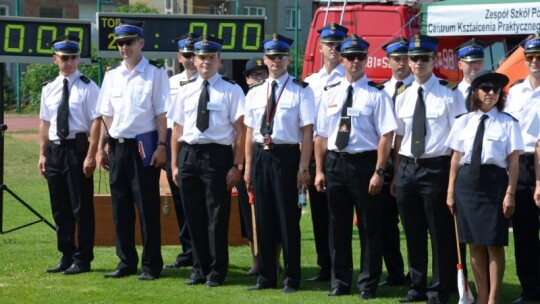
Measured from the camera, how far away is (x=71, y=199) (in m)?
11.1

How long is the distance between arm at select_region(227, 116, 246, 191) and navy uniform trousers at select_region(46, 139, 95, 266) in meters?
1.67

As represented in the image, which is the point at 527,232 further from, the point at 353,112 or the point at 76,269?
the point at 76,269

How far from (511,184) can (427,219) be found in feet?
3.11

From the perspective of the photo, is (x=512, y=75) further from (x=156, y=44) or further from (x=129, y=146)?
(x=129, y=146)

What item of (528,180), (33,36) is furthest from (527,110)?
(33,36)

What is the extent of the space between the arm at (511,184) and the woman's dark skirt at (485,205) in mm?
54

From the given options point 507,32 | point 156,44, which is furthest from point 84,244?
point 507,32

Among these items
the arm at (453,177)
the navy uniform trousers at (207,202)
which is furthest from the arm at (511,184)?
the navy uniform trousers at (207,202)

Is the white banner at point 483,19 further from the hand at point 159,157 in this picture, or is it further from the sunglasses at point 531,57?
the hand at point 159,157

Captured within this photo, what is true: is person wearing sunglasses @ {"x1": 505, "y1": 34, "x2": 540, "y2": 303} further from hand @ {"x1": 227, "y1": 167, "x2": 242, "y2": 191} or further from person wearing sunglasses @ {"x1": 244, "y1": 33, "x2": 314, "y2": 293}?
hand @ {"x1": 227, "y1": 167, "x2": 242, "y2": 191}

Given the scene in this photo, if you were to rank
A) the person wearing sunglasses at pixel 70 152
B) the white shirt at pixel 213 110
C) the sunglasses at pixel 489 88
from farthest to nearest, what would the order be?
the person wearing sunglasses at pixel 70 152, the white shirt at pixel 213 110, the sunglasses at pixel 489 88

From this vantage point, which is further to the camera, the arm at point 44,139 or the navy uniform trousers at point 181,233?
the navy uniform trousers at point 181,233

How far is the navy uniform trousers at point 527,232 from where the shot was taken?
30.2 feet

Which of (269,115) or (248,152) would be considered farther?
(248,152)
